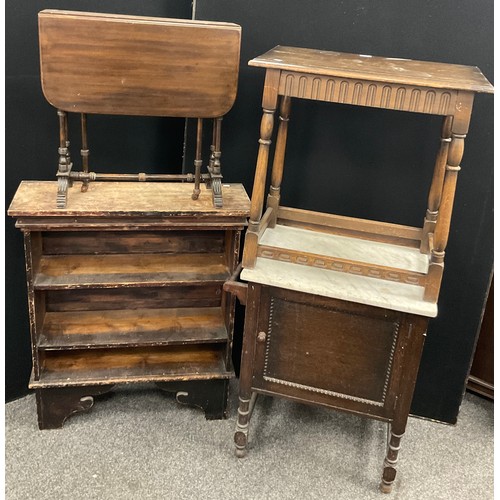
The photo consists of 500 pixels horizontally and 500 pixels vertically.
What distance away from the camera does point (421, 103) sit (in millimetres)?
1970

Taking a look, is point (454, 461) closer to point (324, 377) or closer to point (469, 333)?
point (469, 333)

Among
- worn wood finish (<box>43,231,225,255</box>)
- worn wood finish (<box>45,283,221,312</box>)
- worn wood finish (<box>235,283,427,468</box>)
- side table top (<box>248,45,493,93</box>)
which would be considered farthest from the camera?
worn wood finish (<box>45,283,221,312</box>)

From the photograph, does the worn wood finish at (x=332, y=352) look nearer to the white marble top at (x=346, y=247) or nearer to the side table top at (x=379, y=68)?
the white marble top at (x=346, y=247)

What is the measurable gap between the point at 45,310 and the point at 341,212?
136 centimetres

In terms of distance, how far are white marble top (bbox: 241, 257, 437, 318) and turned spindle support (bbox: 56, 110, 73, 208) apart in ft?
2.45

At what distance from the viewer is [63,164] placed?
7.78ft

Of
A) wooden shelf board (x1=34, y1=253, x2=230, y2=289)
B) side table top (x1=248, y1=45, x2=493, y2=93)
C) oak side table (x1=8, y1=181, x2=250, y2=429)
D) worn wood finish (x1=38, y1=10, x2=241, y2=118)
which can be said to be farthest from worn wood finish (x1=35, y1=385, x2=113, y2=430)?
side table top (x1=248, y1=45, x2=493, y2=93)

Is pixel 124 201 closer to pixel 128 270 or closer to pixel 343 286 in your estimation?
pixel 128 270

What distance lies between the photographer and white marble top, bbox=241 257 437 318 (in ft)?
7.08

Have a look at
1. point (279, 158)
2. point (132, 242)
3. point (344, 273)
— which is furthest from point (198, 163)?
point (344, 273)

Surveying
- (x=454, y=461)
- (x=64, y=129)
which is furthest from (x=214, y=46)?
(x=454, y=461)

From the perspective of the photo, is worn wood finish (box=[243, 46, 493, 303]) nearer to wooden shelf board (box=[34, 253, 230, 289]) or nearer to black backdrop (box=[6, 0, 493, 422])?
black backdrop (box=[6, 0, 493, 422])

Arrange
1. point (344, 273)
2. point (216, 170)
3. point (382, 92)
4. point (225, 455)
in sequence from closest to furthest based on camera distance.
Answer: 1. point (382, 92)
2. point (344, 273)
3. point (216, 170)
4. point (225, 455)

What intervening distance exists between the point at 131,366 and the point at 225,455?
556 millimetres
